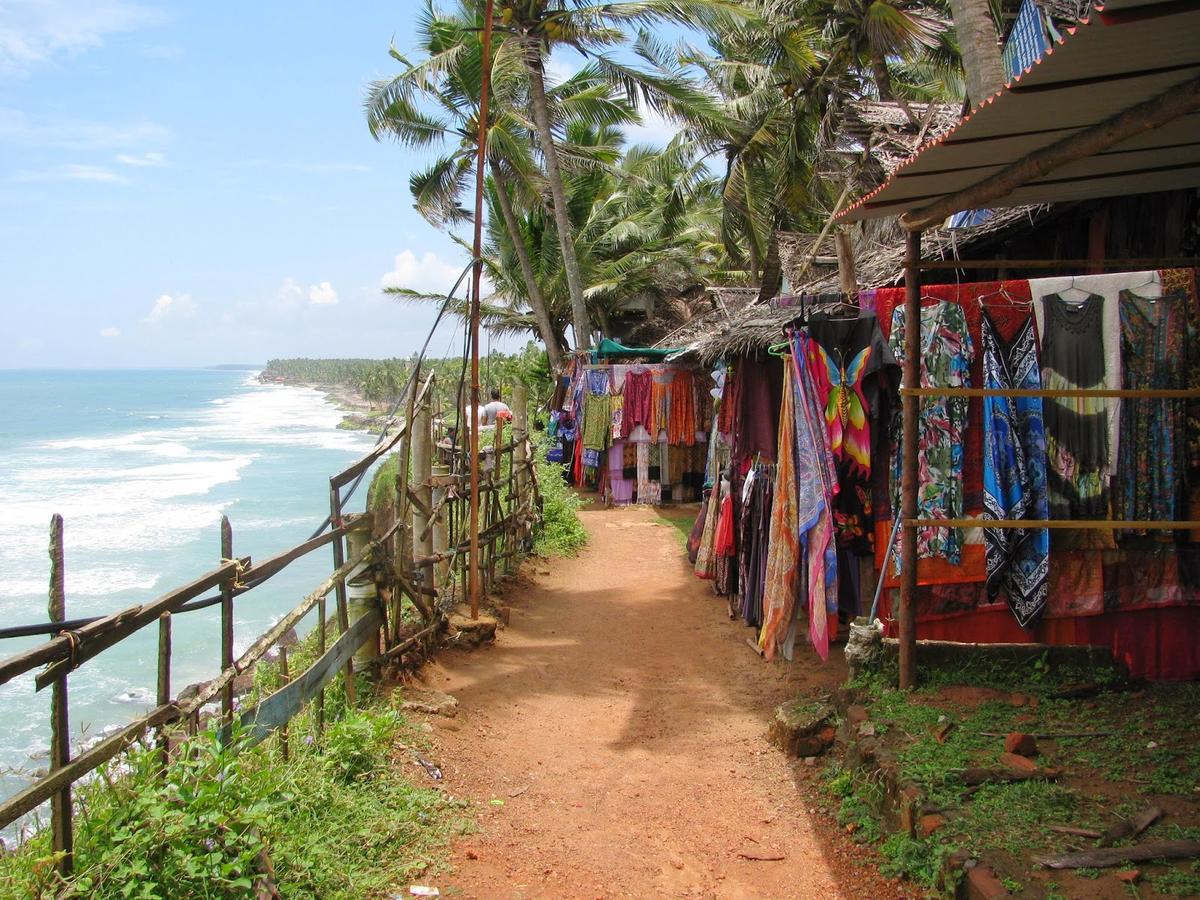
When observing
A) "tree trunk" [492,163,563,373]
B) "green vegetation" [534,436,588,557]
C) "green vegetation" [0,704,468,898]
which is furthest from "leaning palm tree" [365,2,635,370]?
"green vegetation" [0,704,468,898]

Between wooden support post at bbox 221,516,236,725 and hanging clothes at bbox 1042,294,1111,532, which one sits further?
hanging clothes at bbox 1042,294,1111,532

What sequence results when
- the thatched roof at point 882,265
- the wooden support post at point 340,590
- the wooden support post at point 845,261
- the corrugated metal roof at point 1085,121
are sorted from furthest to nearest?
the thatched roof at point 882,265 < the wooden support post at point 845,261 < the wooden support post at point 340,590 < the corrugated metal roof at point 1085,121

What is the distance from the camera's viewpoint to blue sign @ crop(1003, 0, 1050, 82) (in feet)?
20.3

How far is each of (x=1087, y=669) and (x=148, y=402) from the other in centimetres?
11571

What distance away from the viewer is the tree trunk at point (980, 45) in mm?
6688

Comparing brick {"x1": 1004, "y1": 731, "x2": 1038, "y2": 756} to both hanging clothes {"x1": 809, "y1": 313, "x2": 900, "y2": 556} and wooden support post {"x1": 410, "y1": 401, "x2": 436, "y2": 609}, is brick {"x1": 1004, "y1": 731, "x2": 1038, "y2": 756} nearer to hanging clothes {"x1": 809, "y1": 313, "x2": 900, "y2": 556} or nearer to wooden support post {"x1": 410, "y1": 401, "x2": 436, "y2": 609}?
hanging clothes {"x1": 809, "y1": 313, "x2": 900, "y2": 556}

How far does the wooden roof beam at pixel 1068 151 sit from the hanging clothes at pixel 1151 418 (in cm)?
101

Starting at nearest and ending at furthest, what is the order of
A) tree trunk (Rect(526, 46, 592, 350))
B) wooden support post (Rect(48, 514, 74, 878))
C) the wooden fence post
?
wooden support post (Rect(48, 514, 74, 878)) → the wooden fence post → tree trunk (Rect(526, 46, 592, 350))

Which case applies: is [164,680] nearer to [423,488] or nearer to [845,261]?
[423,488]

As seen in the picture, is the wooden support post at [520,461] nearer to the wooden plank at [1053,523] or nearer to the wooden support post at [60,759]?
the wooden plank at [1053,523]

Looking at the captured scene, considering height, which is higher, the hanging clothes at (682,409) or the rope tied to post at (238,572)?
the hanging clothes at (682,409)

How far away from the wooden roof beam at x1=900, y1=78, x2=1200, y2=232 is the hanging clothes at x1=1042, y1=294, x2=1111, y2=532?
2.54 feet

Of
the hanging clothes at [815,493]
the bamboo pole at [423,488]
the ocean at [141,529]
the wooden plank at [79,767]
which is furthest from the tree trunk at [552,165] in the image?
the wooden plank at [79,767]

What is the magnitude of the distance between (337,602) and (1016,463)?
3.50 m
